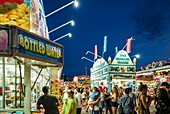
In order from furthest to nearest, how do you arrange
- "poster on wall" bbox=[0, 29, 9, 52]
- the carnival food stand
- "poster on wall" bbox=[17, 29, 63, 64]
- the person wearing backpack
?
the carnival food stand < the person wearing backpack < "poster on wall" bbox=[17, 29, 63, 64] < "poster on wall" bbox=[0, 29, 9, 52]

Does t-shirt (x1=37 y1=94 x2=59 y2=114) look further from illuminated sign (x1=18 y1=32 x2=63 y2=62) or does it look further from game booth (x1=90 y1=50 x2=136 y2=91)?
game booth (x1=90 y1=50 x2=136 y2=91)

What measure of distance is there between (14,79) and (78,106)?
4791mm

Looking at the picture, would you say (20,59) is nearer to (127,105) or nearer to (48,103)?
(48,103)

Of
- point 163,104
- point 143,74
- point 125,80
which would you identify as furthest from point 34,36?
point 143,74

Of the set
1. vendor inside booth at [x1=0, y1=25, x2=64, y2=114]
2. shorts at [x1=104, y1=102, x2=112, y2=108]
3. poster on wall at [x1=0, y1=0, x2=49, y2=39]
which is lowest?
shorts at [x1=104, y1=102, x2=112, y2=108]

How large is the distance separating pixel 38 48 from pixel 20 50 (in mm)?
1033

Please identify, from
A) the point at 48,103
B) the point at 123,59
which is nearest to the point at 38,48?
the point at 48,103

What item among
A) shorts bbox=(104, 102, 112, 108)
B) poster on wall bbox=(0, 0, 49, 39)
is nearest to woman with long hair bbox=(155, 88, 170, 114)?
poster on wall bbox=(0, 0, 49, 39)

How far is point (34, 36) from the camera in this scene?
7.43 meters

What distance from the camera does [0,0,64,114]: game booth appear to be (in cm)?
652

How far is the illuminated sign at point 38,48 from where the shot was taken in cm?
687

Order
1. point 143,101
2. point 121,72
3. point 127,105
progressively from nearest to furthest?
1. point 143,101
2. point 127,105
3. point 121,72

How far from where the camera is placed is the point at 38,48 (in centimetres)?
774

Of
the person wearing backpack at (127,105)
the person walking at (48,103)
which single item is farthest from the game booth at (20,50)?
the person wearing backpack at (127,105)
